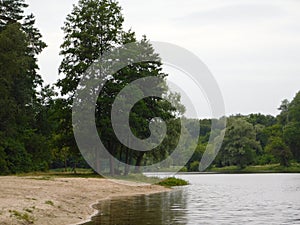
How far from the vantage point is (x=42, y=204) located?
2814 centimetres

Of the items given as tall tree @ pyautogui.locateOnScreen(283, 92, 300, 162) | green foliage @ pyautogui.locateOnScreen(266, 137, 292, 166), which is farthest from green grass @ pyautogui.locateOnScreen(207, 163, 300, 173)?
tall tree @ pyautogui.locateOnScreen(283, 92, 300, 162)

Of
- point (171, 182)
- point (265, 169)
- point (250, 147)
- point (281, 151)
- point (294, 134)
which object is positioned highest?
point (294, 134)

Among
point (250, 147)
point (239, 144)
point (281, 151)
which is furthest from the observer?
point (250, 147)

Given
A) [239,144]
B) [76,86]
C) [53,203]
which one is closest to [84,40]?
[76,86]

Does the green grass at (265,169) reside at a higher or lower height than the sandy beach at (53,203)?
higher

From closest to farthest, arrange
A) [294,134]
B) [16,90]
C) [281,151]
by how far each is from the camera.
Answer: [16,90]
[281,151]
[294,134]

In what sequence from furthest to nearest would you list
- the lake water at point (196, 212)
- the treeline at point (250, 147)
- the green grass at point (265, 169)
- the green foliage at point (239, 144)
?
the treeline at point (250, 147), the green foliage at point (239, 144), the green grass at point (265, 169), the lake water at point (196, 212)

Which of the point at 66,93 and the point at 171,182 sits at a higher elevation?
the point at 66,93

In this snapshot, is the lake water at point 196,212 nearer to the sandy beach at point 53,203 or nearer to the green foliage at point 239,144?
the sandy beach at point 53,203

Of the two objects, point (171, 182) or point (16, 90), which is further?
point (16, 90)

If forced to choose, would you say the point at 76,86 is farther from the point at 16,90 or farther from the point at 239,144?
the point at 239,144

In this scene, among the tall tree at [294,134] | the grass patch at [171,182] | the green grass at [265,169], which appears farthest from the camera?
the tall tree at [294,134]

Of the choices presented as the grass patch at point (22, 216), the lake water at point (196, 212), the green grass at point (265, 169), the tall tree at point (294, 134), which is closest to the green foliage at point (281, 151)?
the green grass at point (265, 169)

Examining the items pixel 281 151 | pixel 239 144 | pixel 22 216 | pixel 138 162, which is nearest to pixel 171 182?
pixel 138 162
